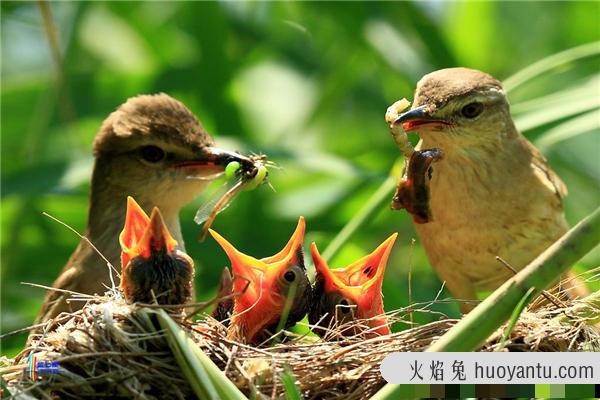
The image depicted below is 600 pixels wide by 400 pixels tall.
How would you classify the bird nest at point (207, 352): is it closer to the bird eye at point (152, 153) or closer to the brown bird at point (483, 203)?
the brown bird at point (483, 203)

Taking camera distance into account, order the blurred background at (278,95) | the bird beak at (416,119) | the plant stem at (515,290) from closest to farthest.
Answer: the plant stem at (515,290) → the bird beak at (416,119) → the blurred background at (278,95)

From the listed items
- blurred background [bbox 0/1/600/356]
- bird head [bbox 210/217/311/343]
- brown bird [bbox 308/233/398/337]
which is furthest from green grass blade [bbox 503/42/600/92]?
bird head [bbox 210/217/311/343]

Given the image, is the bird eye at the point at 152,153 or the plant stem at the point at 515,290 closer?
the plant stem at the point at 515,290

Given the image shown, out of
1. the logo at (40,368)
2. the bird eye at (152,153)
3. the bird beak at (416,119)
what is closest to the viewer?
the logo at (40,368)

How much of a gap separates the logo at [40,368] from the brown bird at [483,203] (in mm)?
2210

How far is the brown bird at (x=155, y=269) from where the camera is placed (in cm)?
452

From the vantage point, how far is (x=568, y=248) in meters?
3.37

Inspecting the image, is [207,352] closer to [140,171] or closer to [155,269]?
[155,269]

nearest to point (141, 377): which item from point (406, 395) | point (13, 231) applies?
point (406, 395)

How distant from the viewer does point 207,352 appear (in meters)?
4.25

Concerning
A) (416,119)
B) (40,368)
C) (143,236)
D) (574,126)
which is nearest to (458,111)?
(416,119)

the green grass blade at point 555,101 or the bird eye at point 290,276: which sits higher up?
the green grass blade at point 555,101

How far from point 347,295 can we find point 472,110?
1131 mm

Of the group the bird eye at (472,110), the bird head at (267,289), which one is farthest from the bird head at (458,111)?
the bird head at (267,289)
